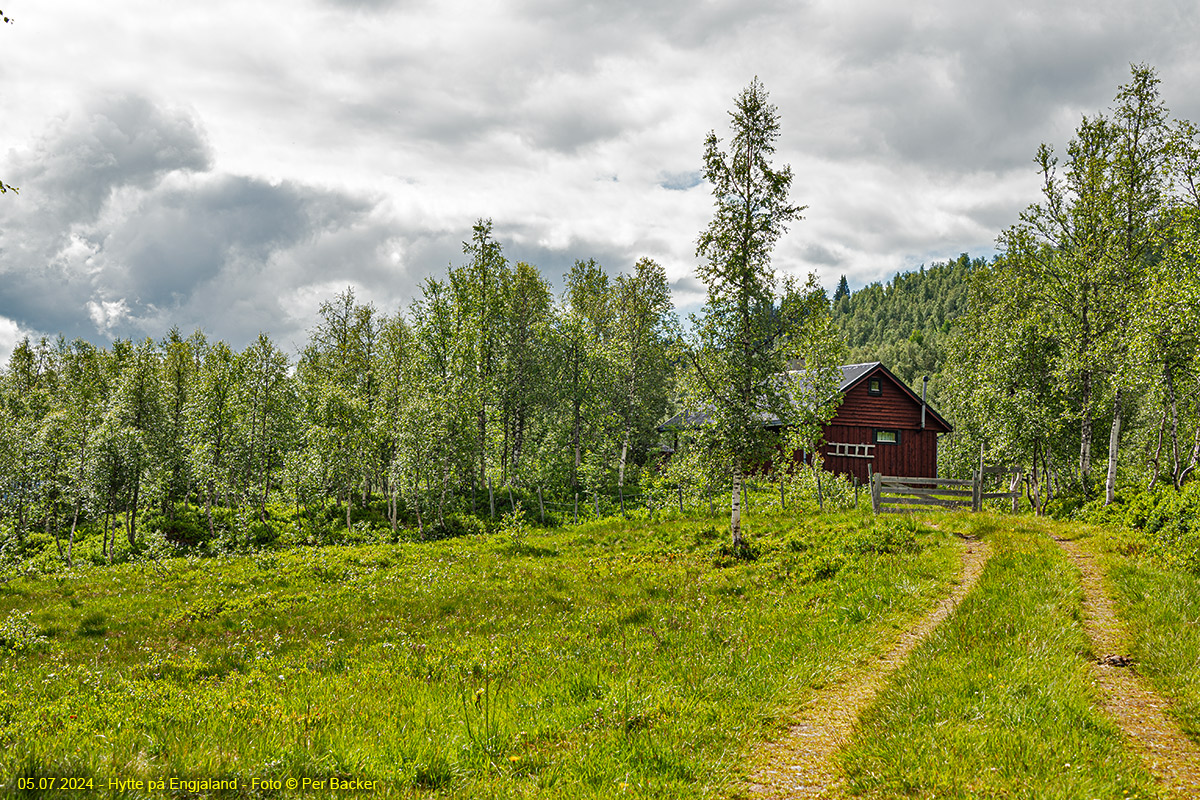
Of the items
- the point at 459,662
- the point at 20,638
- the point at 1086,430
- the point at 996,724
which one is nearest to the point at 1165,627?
the point at 996,724

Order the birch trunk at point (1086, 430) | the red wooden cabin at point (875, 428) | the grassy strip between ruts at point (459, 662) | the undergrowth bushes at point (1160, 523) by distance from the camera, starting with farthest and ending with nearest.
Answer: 1. the red wooden cabin at point (875, 428)
2. the birch trunk at point (1086, 430)
3. the undergrowth bushes at point (1160, 523)
4. the grassy strip between ruts at point (459, 662)

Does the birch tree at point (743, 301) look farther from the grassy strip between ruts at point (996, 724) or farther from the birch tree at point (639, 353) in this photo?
the birch tree at point (639, 353)

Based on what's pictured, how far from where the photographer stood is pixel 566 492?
149 feet

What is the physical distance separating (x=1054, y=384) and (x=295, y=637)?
3419cm

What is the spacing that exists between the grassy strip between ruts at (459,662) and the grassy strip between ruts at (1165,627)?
11.3 feet

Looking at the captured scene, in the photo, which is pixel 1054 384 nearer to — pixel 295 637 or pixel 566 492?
pixel 566 492

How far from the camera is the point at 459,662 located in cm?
1070

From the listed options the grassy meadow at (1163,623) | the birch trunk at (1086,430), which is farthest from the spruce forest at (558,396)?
the grassy meadow at (1163,623)

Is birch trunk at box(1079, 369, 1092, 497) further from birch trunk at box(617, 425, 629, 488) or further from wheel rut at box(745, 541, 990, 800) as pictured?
birch trunk at box(617, 425, 629, 488)

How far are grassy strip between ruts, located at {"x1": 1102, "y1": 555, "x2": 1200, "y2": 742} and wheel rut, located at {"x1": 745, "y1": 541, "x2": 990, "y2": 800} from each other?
316 cm

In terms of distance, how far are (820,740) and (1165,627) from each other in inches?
315

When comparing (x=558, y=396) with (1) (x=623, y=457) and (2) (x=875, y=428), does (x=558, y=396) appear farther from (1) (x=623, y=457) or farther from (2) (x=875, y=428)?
(2) (x=875, y=428)

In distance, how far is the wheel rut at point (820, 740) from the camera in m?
6.05

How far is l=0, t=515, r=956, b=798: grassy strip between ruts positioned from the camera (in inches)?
242
